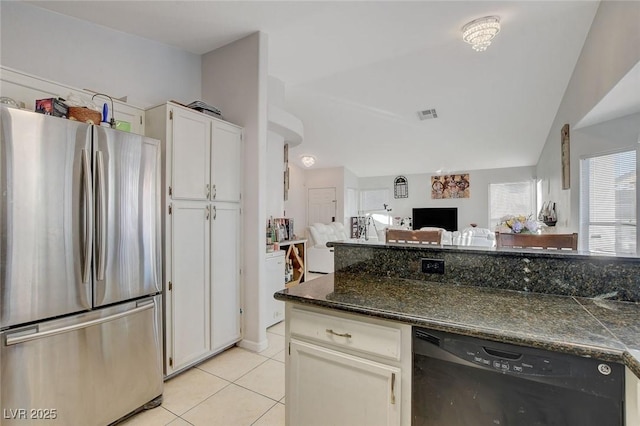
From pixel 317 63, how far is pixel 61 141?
275cm

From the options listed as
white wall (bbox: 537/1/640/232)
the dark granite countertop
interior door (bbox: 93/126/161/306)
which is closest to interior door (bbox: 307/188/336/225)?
white wall (bbox: 537/1/640/232)

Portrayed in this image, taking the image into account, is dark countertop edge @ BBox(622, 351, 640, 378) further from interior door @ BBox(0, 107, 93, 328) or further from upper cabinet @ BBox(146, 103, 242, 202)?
upper cabinet @ BBox(146, 103, 242, 202)

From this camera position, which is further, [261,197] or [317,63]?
[317,63]

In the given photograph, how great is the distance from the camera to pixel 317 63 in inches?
135

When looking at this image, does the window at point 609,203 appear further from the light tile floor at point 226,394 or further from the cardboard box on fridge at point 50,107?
the cardboard box on fridge at point 50,107

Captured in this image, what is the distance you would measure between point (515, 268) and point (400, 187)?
279 inches

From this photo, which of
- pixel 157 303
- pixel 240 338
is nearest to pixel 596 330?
pixel 157 303

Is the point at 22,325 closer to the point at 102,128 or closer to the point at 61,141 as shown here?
the point at 61,141

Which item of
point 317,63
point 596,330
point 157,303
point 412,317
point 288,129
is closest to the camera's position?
point 596,330

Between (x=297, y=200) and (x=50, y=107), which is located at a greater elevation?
(x=50, y=107)

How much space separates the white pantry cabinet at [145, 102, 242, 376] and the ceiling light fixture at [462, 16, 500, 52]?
2.43m

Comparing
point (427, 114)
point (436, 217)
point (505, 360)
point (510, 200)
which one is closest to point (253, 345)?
point (505, 360)

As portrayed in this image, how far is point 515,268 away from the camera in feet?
4.50

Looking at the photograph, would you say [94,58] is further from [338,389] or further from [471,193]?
[471,193]
